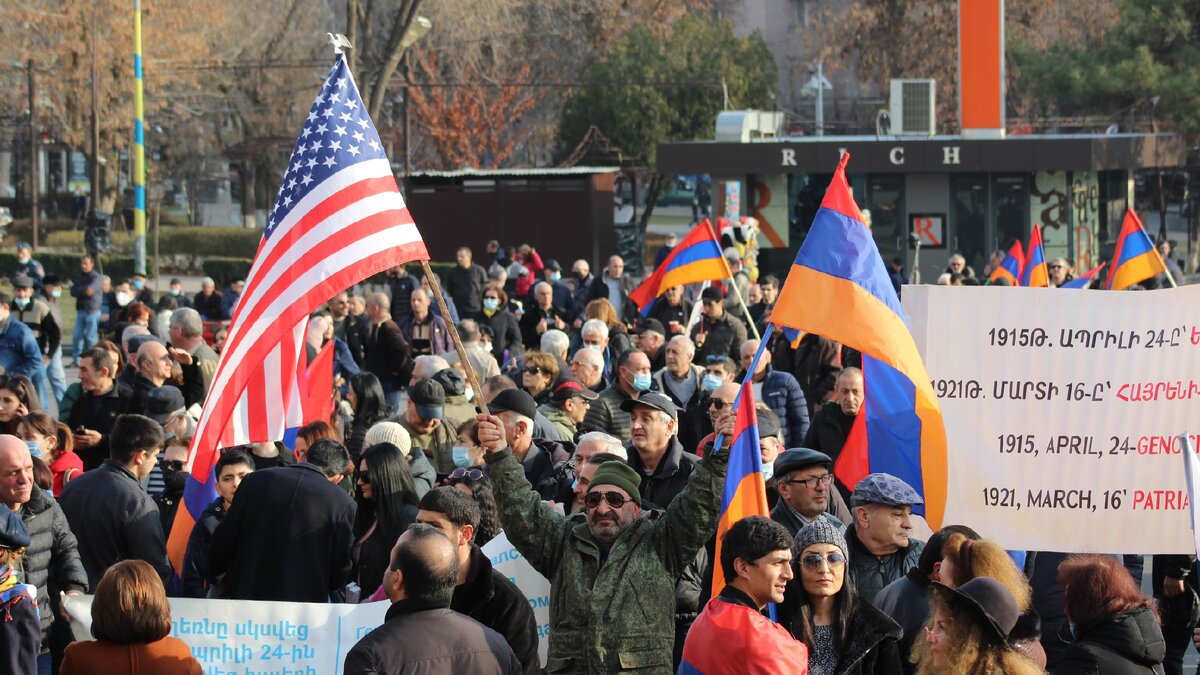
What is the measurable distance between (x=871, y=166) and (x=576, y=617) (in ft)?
84.5

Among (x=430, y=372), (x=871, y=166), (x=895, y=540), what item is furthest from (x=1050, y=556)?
(x=871, y=166)

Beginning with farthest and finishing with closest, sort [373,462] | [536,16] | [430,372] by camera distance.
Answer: [536,16]
[430,372]
[373,462]

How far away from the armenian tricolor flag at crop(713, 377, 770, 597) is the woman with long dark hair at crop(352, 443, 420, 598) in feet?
5.35

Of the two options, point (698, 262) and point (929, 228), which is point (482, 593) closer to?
point (698, 262)

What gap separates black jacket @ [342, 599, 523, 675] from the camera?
5.01 m

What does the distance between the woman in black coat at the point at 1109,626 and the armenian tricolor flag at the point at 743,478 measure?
114cm

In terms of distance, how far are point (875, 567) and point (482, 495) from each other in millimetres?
1672

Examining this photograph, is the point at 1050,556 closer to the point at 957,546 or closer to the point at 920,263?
the point at 957,546

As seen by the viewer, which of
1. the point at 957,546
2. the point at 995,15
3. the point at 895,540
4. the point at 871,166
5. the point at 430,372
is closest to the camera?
the point at 957,546

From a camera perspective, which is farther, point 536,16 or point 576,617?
point 536,16

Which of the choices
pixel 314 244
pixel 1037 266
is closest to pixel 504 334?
pixel 1037 266

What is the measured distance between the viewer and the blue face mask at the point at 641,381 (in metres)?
10.3

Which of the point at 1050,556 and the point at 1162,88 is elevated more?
the point at 1162,88

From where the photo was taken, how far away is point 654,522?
601 centimetres
